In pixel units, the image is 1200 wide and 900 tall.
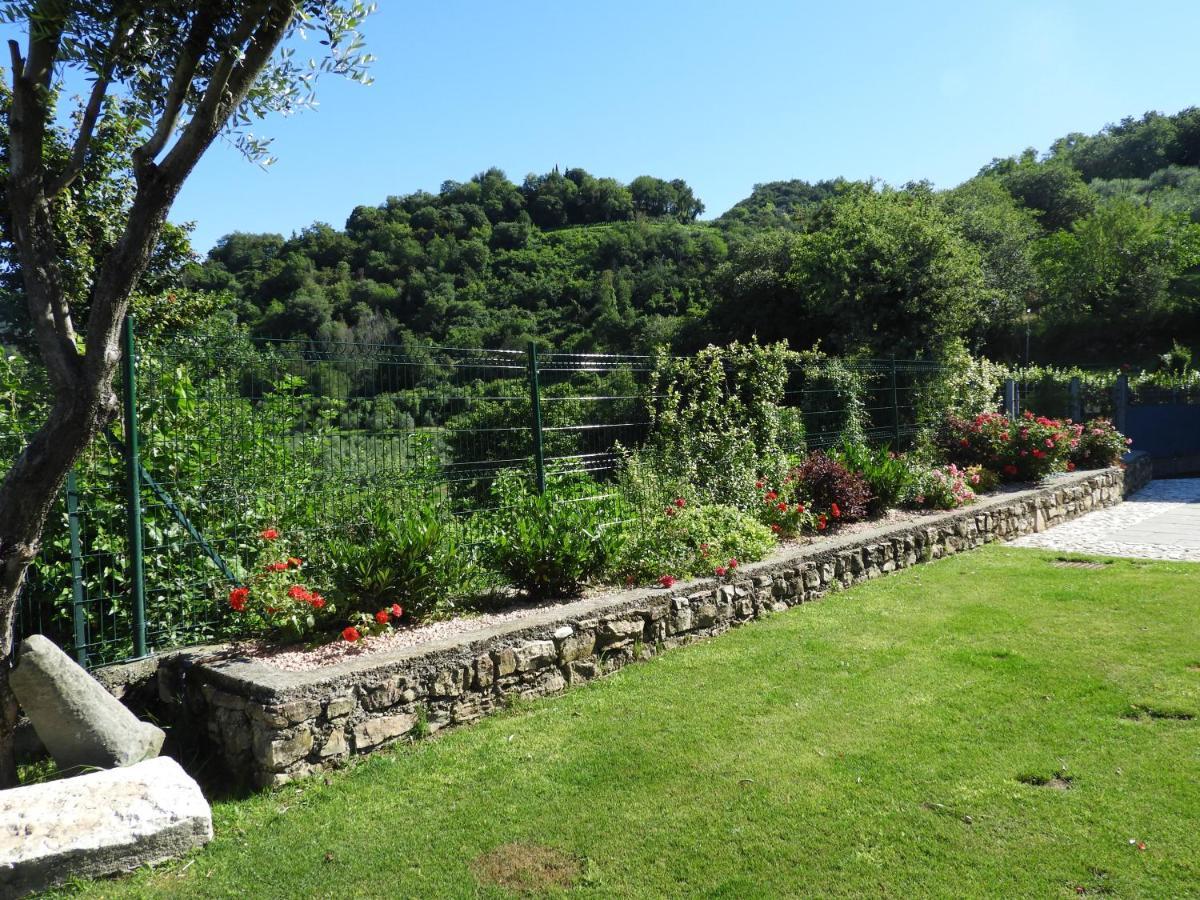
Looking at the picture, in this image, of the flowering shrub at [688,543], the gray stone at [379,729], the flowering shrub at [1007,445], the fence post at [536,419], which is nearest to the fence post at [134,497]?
the gray stone at [379,729]

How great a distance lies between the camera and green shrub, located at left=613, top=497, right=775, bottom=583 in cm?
608

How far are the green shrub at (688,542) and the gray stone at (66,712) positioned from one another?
129 inches

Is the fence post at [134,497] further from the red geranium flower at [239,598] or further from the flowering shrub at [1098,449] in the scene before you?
the flowering shrub at [1098,449]

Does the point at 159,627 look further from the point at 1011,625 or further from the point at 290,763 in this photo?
the point at 1011,625

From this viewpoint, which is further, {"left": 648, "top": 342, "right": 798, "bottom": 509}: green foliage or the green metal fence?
{"left": 648, "top": 342, "right": 798, "bottom": 509}: green foliage

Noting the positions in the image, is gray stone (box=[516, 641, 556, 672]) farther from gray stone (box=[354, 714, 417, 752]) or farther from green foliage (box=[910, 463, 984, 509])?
green foliage (box=[910, 463, 984, 509])

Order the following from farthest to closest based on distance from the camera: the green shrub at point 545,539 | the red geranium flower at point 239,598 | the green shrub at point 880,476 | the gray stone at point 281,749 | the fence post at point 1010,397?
the fence post at point 1010,397 → the green shrub at point 880,476 → the green shrub at point 545,539 → the red geranium flower at point 239,598 → the gray stone at point 281,749

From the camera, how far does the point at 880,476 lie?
→ 909cm

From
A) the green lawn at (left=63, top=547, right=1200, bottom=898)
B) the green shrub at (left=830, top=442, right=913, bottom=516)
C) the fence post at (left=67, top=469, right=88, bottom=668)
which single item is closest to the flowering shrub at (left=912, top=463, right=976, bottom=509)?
the green shrub at (left=830, top=442, right=913, bottom=516)

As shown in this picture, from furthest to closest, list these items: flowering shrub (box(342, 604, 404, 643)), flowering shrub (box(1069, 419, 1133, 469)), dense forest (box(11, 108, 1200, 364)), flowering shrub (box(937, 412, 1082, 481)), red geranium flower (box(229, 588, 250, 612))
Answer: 1. dense forest (box(11, 108, 1200, 364))
2. flowering shrub (box(1069, 419, 1133, 469))
3. flowering shrub (box(937, 412, 1082, 481))
4. flowering shrub (box(342, 604, 404, 643))
5. red geranium flower (box(229, 588, 250, 612))

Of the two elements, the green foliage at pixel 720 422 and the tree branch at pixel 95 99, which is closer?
the tree branch at pixel 95 99

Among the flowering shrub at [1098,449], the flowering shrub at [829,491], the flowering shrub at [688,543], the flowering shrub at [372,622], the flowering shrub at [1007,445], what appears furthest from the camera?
the flowering shrub at [1098,449]

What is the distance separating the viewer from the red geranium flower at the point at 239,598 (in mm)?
4414

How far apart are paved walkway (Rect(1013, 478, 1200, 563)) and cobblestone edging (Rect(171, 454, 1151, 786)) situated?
371 centimetres
